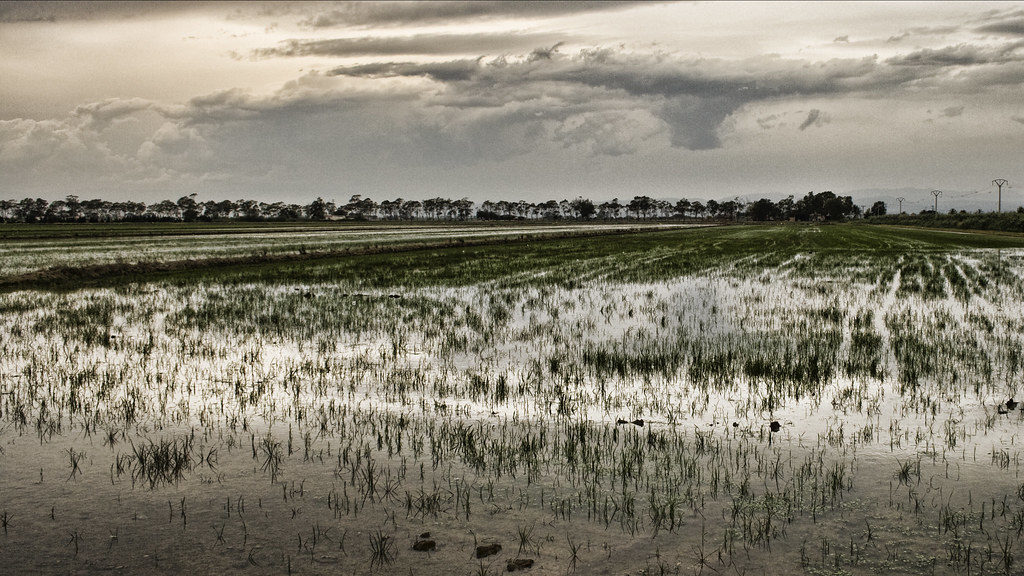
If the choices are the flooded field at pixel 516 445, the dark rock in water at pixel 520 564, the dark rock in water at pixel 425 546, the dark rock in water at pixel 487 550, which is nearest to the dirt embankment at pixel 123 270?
the flooded field at pixel 516 445

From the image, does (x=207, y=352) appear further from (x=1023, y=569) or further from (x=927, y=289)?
(x=927, y=289)

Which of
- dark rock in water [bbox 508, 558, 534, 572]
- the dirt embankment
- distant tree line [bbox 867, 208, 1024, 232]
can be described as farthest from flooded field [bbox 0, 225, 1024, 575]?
distant tree line [bbox 867, 208, 1024, 232]

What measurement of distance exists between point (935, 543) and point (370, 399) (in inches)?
234

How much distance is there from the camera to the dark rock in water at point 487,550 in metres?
4.36

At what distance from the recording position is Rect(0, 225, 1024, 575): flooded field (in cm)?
446

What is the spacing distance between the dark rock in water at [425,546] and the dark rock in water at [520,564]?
1.78 ft

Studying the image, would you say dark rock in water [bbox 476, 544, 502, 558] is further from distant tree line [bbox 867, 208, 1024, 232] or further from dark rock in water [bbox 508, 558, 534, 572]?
distant tree line [bbox 867, 208, 1024, 232]

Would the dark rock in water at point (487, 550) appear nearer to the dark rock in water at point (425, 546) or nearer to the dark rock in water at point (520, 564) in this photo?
the dark rock in water at point (520, 564)

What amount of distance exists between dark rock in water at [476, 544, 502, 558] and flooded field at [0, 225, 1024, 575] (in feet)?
0.07

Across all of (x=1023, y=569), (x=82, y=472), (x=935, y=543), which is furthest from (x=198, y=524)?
(x=1023, y=569)

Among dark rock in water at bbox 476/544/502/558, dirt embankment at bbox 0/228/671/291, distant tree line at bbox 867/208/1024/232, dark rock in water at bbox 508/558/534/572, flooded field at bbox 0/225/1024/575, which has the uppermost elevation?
distant tree line at bbox 867/208/1024/232

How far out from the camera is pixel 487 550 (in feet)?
14.4

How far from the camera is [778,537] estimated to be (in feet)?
15.0

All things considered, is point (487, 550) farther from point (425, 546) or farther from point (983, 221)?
point (983, 221)
